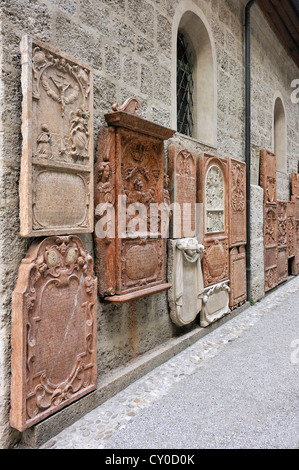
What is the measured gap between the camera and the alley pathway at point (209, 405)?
1872 millimetres

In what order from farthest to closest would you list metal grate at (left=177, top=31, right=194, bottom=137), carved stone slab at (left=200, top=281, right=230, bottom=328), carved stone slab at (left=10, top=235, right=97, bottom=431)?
metal grate at (left=177, top=31, right=194, bottom=137) → carved stone slab at (left=200, top=281, right=230, bottom=328) → carved stone slab at (left=10, top=235, right=97, bottom=431)

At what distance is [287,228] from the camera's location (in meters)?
6.59

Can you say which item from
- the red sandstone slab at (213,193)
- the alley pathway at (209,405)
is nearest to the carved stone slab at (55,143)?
the alley pathway at (209,405)

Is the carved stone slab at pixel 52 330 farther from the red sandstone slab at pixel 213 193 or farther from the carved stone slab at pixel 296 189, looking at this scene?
the carved stone slab at pixel 296 189

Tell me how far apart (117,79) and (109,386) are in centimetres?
207

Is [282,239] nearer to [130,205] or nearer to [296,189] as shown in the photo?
[296,189]

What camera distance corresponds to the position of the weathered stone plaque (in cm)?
235

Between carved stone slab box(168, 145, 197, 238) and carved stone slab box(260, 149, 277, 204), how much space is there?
2.44 metres

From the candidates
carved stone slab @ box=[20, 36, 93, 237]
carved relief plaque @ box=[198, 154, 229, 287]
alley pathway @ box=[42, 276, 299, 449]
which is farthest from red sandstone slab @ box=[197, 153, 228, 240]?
carved stone slab @ box=[20, 36, 93, 237]

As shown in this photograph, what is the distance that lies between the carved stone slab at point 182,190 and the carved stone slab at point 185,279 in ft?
0.39

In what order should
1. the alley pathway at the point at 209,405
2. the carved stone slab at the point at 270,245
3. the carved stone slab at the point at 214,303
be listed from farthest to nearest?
the carved stone slab at the point at 270,245 → the carved stone slab at the point at 214,303 → the alley pathway at the point at 209,405

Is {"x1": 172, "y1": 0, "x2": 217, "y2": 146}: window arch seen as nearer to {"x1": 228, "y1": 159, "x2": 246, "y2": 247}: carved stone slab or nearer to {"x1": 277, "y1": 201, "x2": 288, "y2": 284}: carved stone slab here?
{"x1": 228, "y1": 159, "x2": 246, "y2": 247}: carved stone slab

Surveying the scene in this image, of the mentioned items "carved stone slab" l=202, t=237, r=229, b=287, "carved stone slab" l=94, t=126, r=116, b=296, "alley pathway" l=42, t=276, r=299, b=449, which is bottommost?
"alley pathway" l=42, t=276, r=299, b=449

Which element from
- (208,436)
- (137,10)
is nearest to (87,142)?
(137,10)
